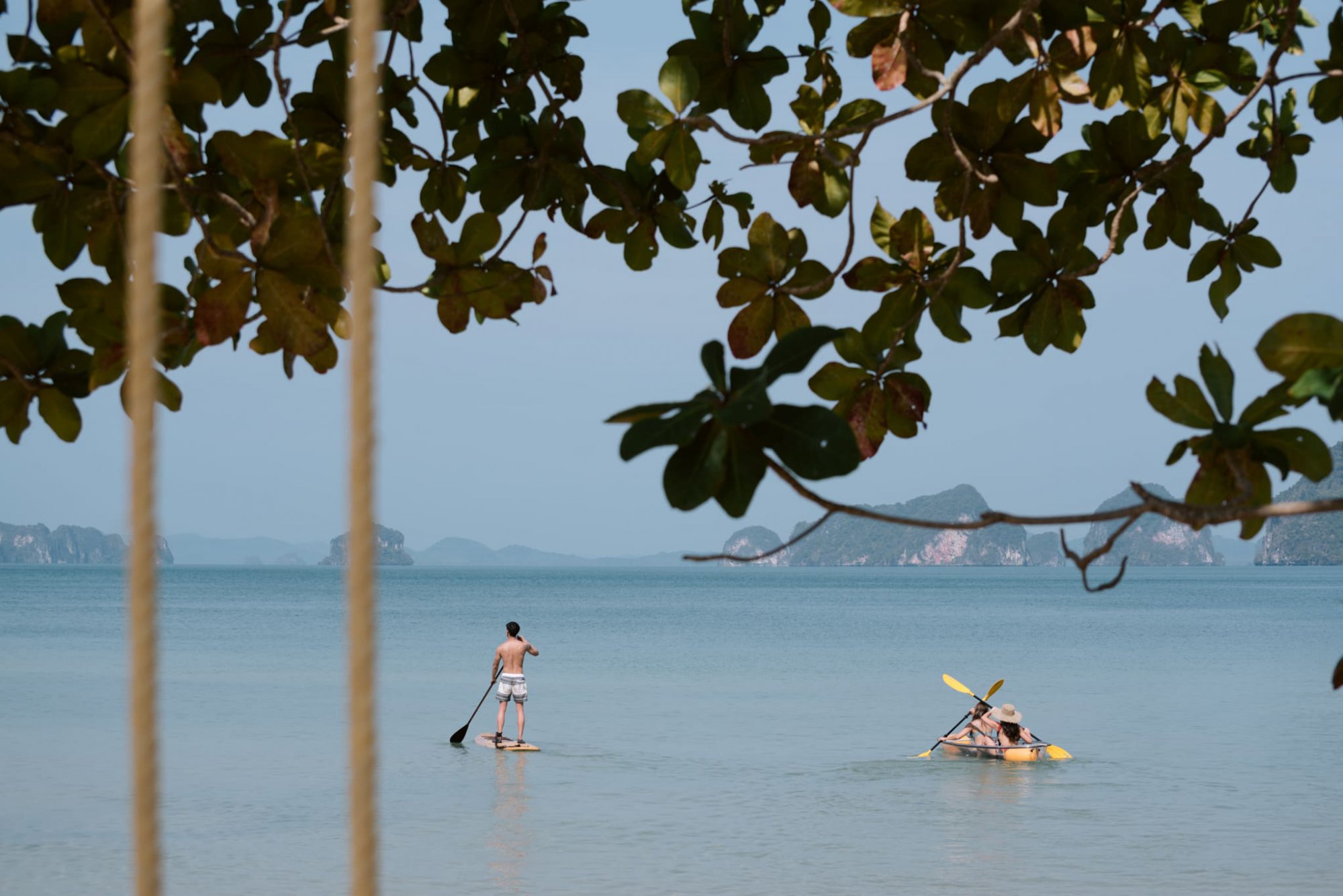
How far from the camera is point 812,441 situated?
4.93 ft

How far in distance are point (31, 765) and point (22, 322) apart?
573 inches

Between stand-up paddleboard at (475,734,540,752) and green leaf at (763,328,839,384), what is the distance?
52.2 feet

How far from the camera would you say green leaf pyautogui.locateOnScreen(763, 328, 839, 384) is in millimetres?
1476

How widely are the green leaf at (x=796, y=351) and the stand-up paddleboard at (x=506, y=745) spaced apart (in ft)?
52.2

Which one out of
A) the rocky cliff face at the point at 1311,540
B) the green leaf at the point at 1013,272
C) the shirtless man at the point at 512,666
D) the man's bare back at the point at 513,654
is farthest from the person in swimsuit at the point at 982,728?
the rocky cliff face at the point at 1311,540

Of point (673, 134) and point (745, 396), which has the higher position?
point (673, 134)

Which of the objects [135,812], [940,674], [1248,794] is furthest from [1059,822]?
[940,674]

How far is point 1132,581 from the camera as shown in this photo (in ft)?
426

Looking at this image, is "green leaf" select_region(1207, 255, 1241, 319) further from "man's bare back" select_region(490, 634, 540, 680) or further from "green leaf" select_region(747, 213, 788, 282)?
"man's bare back" select_region(490, 634, 540, 680)

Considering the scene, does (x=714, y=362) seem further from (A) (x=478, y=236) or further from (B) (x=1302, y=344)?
(A) (x=478, y=236)

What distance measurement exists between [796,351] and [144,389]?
0.78m

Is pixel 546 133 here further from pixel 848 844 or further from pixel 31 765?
pixel 31 765

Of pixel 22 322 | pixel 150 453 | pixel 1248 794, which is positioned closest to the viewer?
pixel 150 453

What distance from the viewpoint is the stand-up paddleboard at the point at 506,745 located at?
55.7ft
